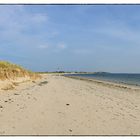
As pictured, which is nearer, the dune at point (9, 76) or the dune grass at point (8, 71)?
the dune at point (9, 76)

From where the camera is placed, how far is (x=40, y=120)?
680 cm

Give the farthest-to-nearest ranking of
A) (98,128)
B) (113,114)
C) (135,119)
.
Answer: (113,114) < (135,119) < (98,128)

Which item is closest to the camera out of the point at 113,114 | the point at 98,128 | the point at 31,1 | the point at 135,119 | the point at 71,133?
the point at 31,1

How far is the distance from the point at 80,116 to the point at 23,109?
182 centimetres

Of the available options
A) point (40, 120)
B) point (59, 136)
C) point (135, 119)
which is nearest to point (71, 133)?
point (59, 136)

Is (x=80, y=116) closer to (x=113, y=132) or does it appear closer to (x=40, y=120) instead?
(x=40, y=120)

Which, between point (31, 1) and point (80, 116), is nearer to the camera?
point (31, 1)

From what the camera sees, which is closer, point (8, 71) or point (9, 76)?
point (9, 76)

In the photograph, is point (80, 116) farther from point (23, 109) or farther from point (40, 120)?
point (23, 109)

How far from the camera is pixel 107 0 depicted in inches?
211

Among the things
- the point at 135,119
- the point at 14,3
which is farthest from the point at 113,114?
the point at 14,3

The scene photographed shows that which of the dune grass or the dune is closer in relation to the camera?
the dune

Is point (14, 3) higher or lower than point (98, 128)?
higher

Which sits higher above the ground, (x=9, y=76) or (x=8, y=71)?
(x=8, y=71)
